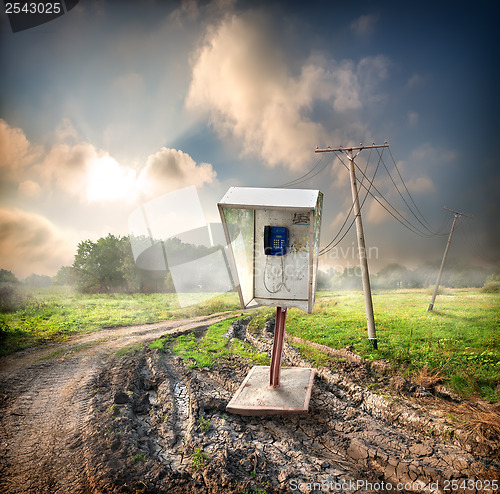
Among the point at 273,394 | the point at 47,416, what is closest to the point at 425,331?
the point at 273,394

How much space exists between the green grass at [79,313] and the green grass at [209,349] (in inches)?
139

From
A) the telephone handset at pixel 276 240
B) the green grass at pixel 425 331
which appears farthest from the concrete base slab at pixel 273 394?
the telephone handset at pixel 276 240

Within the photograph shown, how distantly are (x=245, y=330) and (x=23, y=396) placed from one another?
18.6ft

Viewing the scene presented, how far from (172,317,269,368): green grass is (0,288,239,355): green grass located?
11.6ft

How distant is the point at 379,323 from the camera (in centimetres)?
815

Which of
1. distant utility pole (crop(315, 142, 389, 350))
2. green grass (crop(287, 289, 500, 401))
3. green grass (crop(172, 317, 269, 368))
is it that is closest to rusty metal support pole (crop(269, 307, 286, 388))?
green grass (crop(172, 317, 269, 368))

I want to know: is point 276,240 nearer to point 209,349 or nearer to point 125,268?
point 209,349

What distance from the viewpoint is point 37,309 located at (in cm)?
1020

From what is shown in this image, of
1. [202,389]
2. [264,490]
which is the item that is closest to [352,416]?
[264,490]

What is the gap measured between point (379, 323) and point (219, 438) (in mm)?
5756

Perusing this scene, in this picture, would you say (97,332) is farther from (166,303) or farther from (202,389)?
(202,389)

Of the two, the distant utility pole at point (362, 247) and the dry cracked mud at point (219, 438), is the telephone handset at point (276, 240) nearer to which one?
the dry cracked mud at point (219, 438)

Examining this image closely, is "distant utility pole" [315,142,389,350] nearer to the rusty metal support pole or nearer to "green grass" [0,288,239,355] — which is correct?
the rusty metal support pole

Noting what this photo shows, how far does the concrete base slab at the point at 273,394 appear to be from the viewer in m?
4.41
